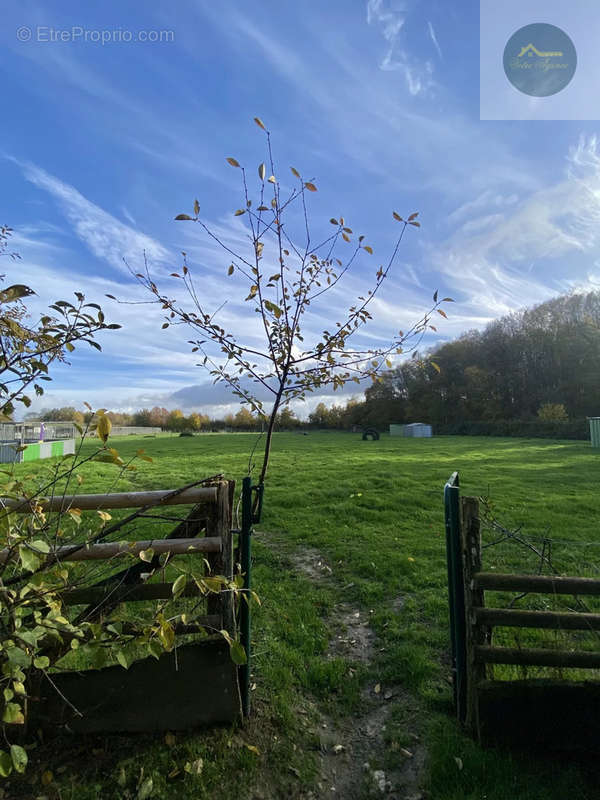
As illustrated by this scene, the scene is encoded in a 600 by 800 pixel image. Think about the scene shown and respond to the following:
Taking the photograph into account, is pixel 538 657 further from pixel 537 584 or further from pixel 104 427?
pixel 104 427

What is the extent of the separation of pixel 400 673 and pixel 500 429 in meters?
50.4

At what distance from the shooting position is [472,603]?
10.5 ft

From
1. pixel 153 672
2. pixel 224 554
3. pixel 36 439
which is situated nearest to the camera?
pixel 153 672

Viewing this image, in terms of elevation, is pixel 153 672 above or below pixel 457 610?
below

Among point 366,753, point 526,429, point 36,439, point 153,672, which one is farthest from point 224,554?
point 526,429

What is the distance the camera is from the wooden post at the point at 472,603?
313 cm

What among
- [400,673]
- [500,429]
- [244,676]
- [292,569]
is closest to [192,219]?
[244,676]

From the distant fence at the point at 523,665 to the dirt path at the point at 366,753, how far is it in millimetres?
578

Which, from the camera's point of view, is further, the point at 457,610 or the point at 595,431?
the point at 595,431

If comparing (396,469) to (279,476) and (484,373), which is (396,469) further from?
(484,373)

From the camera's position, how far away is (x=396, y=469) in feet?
54.5

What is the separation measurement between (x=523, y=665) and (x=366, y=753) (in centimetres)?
132

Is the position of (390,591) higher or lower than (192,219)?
lower

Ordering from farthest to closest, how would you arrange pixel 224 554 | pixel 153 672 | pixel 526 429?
pixel 526 429 < pixel 224 554 < pixel 153 672
